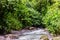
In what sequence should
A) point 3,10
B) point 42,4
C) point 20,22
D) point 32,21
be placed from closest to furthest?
point 3,10
point 20,22
point 32,21
point 42,4

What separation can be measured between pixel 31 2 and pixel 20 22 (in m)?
9.33

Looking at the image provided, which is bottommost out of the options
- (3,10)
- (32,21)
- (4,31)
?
(32,21)

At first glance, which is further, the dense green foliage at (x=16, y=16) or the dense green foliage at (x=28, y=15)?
the dense green foliage at (x=16, y=16)

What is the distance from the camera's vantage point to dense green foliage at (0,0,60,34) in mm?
17297

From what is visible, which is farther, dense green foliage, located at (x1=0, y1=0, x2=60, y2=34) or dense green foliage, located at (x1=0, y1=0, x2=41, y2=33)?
dense green foliage, located at (x1=0, y1=0, x2=41, y2=33)

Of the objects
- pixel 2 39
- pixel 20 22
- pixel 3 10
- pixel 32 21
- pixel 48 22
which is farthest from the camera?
pixel 32 21

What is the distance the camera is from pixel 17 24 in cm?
2181

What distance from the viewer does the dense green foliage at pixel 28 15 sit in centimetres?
1730

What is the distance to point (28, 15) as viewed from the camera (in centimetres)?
2630

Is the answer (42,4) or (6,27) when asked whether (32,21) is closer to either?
(42,4)

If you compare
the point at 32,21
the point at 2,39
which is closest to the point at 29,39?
the point at 2,39

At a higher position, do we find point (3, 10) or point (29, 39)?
point (3, 10)

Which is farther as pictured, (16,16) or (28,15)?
(28,15)

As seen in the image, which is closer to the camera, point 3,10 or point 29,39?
point 29,39
